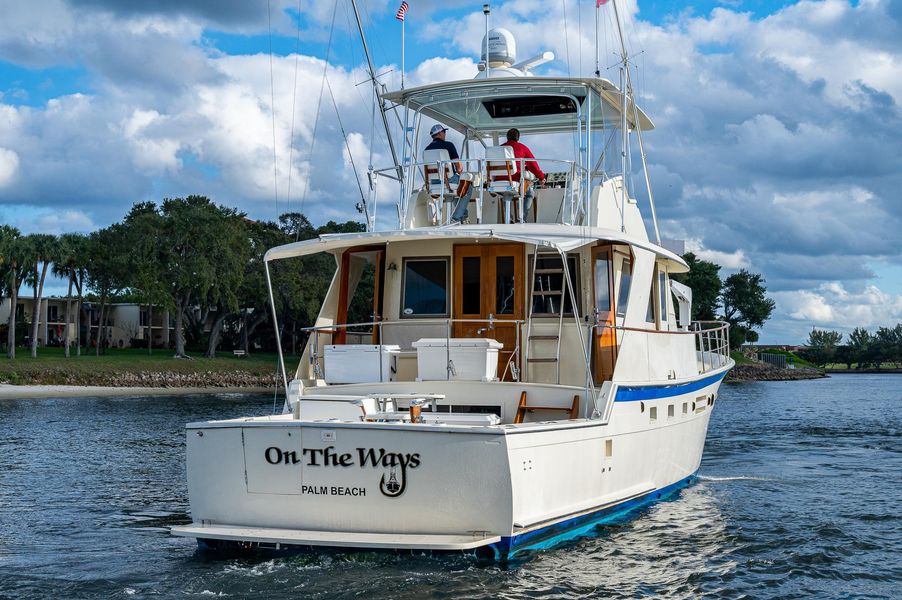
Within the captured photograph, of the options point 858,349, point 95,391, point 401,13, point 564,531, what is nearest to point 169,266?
point 95,391

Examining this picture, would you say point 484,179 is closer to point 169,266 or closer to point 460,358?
point 460,358

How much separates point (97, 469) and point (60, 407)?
21.9 metres

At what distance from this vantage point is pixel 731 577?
10.6m

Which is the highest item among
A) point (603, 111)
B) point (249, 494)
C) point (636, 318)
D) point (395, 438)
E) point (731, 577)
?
point (603, 111)

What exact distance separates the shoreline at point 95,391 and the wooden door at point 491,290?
3819 cm

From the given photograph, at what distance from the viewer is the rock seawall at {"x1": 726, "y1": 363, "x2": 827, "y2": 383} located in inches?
3706

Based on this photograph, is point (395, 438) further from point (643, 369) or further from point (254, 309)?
point (254, 309)

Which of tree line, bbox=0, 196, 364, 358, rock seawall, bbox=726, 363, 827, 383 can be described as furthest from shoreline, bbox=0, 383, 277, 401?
rock seawall, bbox=726, 363, 827, 383

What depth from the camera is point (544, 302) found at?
43.1 ft

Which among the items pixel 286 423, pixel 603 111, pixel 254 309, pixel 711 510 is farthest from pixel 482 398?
pixel 254 309

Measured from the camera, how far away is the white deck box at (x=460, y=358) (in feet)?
38.2

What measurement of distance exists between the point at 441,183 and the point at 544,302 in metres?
2.34

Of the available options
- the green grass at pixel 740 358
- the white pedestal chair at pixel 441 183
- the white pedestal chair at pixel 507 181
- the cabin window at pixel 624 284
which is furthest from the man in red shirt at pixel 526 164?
the green grass at pixel 740 358

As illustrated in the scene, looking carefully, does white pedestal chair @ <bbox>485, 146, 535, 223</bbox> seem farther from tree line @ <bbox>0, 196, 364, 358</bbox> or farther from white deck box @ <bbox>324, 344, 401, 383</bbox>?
tree line @ <bbox>0, 196, 364, 358</bbox>
